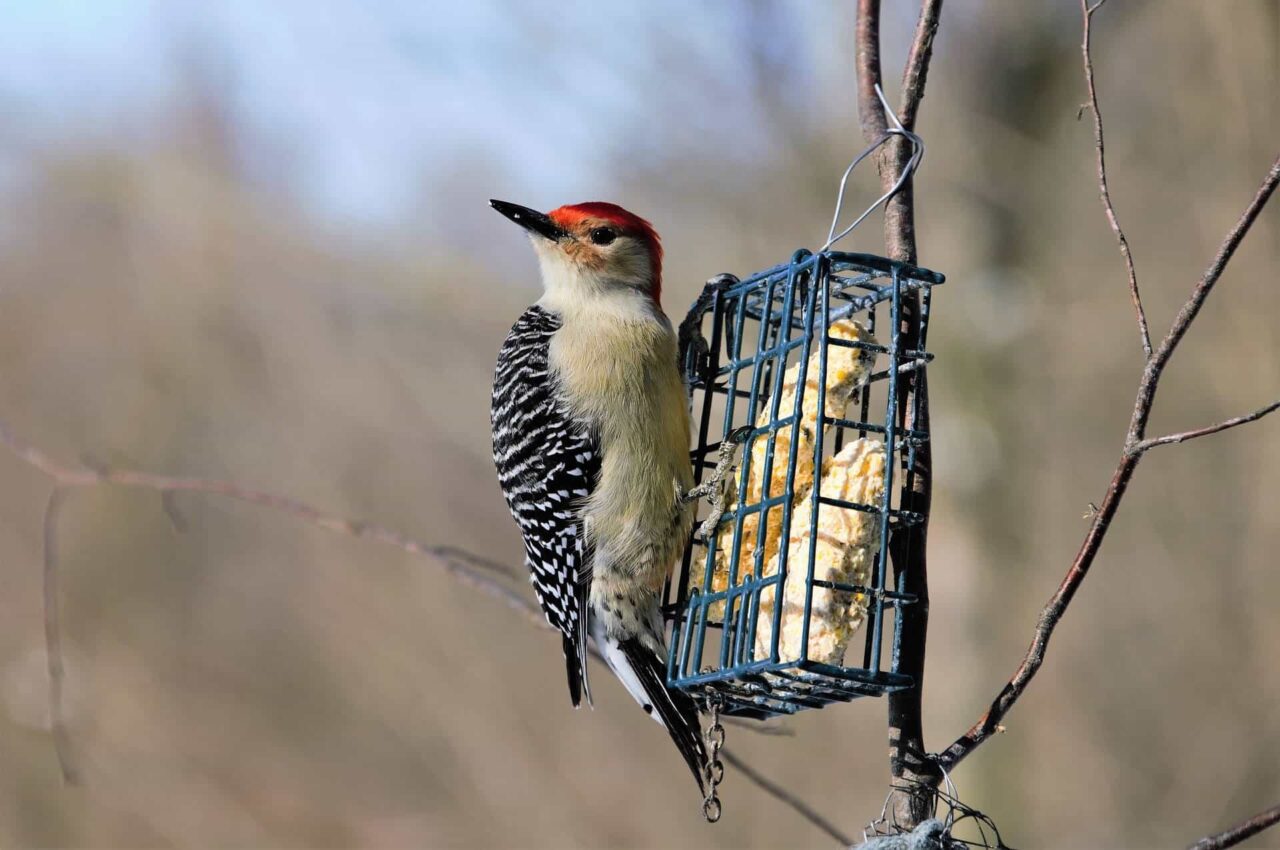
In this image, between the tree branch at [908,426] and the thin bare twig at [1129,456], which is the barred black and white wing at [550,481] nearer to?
the tree branch at [908,426]

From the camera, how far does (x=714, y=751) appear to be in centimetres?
335

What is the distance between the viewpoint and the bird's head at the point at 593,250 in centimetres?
467

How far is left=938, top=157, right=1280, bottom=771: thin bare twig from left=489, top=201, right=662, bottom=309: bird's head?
2.32 m

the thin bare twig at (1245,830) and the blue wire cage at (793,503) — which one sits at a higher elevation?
the blue wire cage at (793,503)

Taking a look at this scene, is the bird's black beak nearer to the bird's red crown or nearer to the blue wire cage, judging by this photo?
the bird's red crown

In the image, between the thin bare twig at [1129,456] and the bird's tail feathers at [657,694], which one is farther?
the bird's tail feathers at [657,694]

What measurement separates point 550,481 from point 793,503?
1.10m

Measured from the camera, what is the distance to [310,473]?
13.5m

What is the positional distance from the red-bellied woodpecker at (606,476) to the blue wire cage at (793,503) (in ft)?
0.61

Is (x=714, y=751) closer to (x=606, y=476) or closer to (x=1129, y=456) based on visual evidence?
(x=606, y=476)

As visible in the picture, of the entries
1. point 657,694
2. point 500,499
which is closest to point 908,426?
point 657,694

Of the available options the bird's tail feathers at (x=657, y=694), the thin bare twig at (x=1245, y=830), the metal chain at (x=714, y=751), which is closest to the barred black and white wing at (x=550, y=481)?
the bird's tail feathers at (x=657, y=694)

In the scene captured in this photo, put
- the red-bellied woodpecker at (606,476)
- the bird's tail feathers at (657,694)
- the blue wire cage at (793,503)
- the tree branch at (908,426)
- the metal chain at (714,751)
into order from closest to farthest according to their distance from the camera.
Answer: the tree branch at (908,426)
the blue wire cage at (793,503)
the metal chain at (714,751)
the bird's tail feathers at (657,694)
the red-bellied woodpecker at (606,476)

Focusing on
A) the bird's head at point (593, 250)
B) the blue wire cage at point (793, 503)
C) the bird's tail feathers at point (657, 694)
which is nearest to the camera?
the blue wire cage at point (793, 503)
